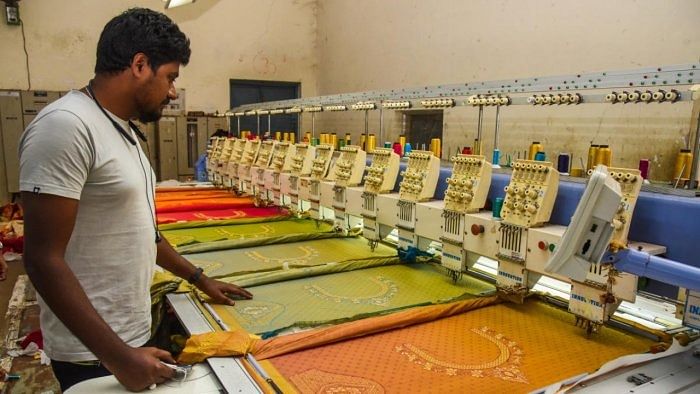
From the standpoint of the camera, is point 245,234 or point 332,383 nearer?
point 332,383

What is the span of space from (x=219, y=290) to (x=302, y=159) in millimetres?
1837

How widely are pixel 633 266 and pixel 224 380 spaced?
1.13 m

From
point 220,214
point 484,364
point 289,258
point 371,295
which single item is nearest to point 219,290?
point 371,295

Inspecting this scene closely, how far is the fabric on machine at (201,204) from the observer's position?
4.44 m

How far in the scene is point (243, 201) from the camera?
486 cm

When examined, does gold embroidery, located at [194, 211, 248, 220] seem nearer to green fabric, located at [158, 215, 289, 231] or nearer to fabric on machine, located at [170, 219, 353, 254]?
green fabric, located at [158, 215, 289, 231]

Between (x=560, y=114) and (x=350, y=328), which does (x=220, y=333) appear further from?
(x=560, y=114)

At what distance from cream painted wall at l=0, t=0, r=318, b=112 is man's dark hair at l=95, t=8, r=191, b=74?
7.43 m

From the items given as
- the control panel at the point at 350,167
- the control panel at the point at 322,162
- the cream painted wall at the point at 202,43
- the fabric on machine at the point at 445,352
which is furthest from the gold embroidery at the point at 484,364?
the cream painted wall at the point at 202,43

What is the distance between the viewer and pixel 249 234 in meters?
3.58

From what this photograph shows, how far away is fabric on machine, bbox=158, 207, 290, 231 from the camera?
12.5 ft

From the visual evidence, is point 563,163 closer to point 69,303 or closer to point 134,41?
point 134,41

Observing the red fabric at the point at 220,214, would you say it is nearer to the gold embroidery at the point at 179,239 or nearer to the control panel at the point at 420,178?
the gold embroidery at the point at 179,239

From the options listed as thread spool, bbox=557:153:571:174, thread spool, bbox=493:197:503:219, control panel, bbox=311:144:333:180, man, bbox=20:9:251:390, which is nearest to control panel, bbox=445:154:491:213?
thread spool, bbox=493:197:503:219
